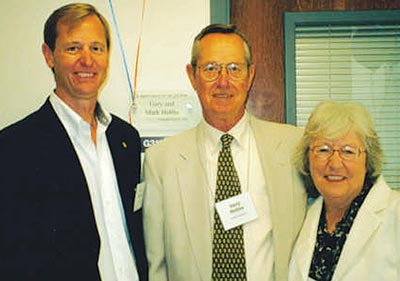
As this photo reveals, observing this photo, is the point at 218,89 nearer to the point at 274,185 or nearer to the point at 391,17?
the point at 274,185

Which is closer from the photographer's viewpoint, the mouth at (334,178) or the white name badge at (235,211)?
the mouth at (334,178)

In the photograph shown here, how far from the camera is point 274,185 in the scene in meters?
1.96

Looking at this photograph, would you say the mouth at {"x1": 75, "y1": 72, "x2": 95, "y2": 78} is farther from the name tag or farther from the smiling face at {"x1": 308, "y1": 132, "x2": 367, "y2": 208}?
the smiling face at {"x1": 308, "y1": 132, "x2": 367, "y2": 208}

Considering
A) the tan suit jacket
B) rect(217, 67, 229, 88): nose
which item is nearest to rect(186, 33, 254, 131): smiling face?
rect(217, 67, 229, 88): nose

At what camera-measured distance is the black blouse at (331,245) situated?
1.74 meters

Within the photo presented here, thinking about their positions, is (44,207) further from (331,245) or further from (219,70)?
(331,245)

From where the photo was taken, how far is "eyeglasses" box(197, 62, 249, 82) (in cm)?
200

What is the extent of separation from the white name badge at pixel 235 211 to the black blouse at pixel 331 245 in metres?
0.31

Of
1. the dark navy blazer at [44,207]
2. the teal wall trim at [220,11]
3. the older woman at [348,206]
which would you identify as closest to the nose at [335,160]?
the older woman at [348,206]

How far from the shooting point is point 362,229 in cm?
169

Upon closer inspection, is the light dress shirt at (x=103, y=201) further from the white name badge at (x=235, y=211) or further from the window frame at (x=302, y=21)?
the window frame at (x=302, y=21)

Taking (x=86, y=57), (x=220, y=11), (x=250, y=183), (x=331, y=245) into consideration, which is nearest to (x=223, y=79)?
(x=250, y=183)

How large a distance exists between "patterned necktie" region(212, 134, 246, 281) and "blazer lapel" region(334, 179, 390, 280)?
40 cm

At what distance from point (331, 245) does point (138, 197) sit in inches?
33.7
